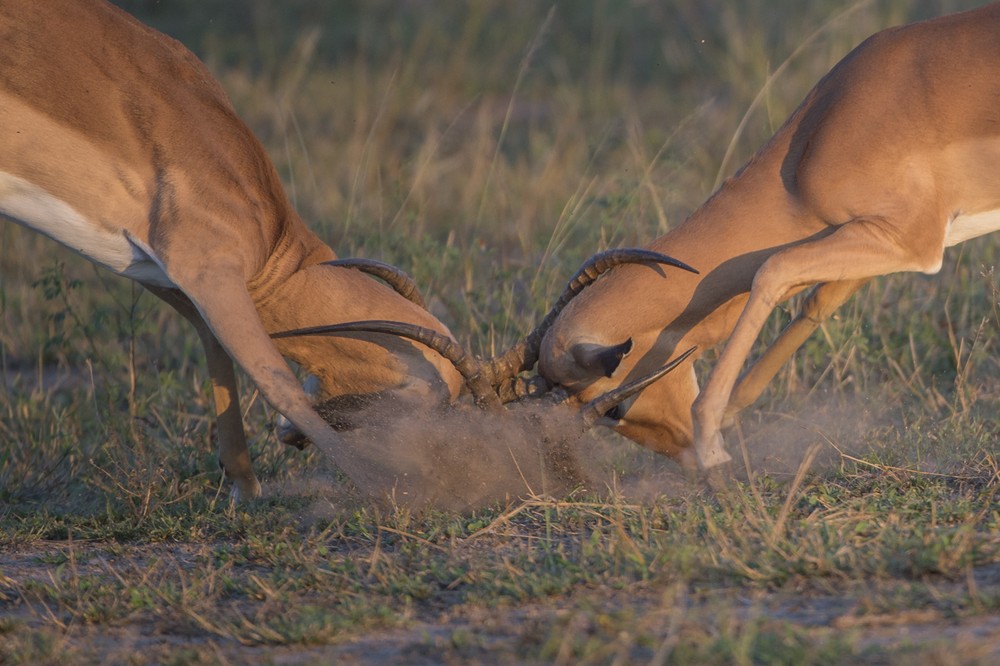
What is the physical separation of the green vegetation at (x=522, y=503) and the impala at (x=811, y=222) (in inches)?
16.6

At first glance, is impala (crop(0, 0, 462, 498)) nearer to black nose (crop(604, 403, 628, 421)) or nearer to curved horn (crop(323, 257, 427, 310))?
curved horn (crop(323, 257, 427, 310))

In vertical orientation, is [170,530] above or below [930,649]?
below

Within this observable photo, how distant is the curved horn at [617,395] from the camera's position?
467 cm

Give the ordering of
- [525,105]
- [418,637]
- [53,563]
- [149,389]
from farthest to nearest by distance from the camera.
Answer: [525,105]
[149,389]
[53,563]
[418,637]

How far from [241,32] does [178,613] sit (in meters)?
13.5

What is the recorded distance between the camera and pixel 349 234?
291 inches

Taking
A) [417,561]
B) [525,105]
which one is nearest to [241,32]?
[525,105]

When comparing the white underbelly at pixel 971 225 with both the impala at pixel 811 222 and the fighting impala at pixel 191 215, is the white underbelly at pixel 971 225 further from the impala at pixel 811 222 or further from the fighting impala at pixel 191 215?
the fighting impala at pixel 191 215

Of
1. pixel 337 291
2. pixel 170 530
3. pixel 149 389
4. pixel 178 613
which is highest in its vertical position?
pixel 337 291

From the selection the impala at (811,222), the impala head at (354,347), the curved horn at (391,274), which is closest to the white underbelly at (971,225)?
the impala at (811,222)

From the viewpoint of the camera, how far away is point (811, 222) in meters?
4.83

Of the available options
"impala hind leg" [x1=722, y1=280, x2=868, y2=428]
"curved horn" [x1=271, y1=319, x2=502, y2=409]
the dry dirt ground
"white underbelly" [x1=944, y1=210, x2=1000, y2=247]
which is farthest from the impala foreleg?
"white underbelly" [x1=944, y1=210, x2=1000, y2=247]

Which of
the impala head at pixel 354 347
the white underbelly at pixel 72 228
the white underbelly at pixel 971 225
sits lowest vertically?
the impala head at pixel 354 347

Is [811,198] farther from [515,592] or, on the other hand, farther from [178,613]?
[178,613]
